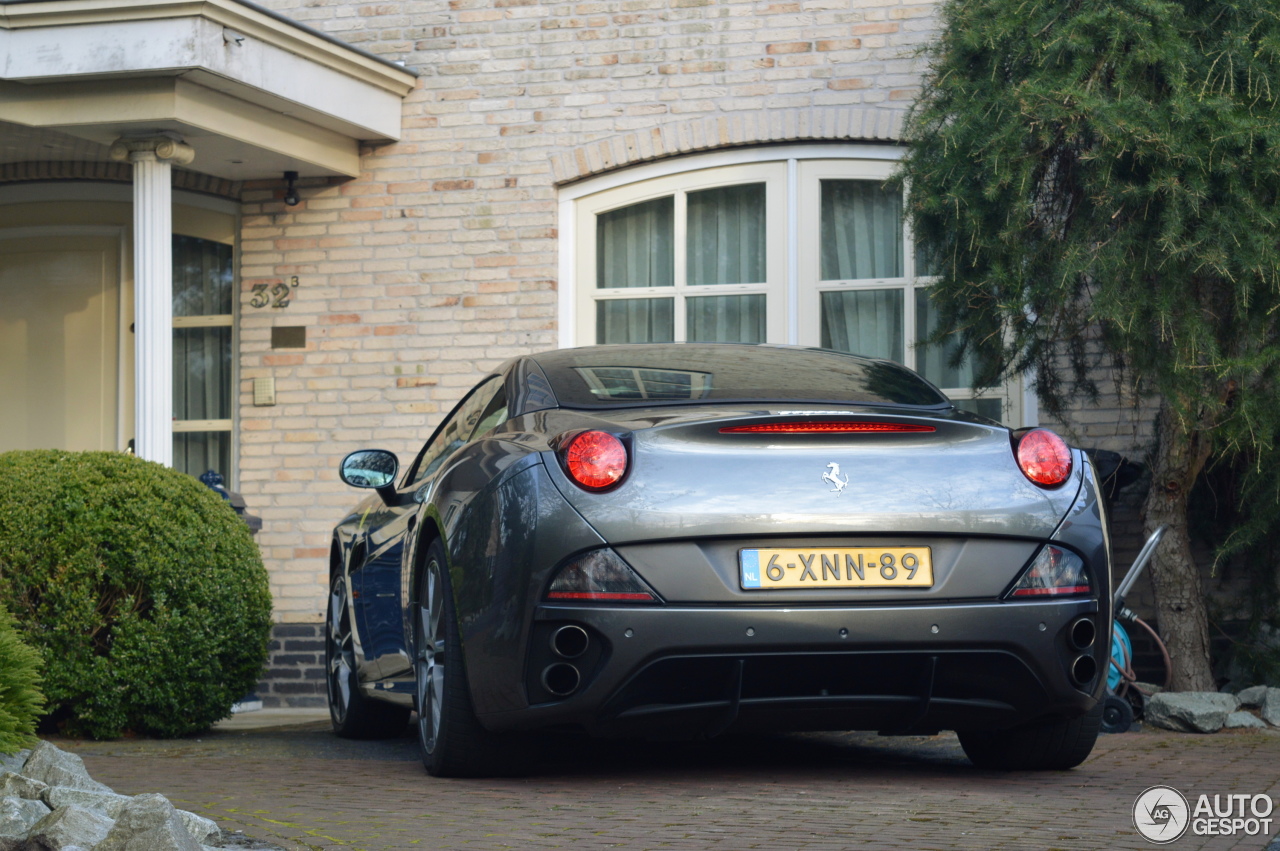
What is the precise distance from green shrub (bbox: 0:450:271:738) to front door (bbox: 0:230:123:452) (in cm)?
445

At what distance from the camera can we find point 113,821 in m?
3.06

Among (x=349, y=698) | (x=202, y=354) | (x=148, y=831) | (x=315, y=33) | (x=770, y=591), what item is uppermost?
(x=315, y=33)

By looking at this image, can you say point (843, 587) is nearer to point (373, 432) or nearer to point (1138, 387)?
point (1138, 387)

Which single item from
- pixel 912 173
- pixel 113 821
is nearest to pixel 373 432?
pixel 912 173

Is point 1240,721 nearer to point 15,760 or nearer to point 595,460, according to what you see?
point 595,460

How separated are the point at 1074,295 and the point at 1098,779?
322 cm

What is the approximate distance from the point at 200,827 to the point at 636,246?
6772 millimetres

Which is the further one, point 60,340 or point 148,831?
point 60,340

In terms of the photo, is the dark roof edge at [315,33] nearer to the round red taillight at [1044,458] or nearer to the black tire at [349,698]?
the black tire at [349,698]

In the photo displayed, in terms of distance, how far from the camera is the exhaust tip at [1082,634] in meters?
4.03

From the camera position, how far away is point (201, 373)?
1035 cm

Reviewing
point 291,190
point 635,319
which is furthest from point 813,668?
point 291,190

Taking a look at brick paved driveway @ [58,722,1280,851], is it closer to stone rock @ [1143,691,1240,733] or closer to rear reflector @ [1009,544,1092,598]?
rear reflector @ [1009,544,1092,598]

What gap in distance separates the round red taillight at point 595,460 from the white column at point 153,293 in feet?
17.5
